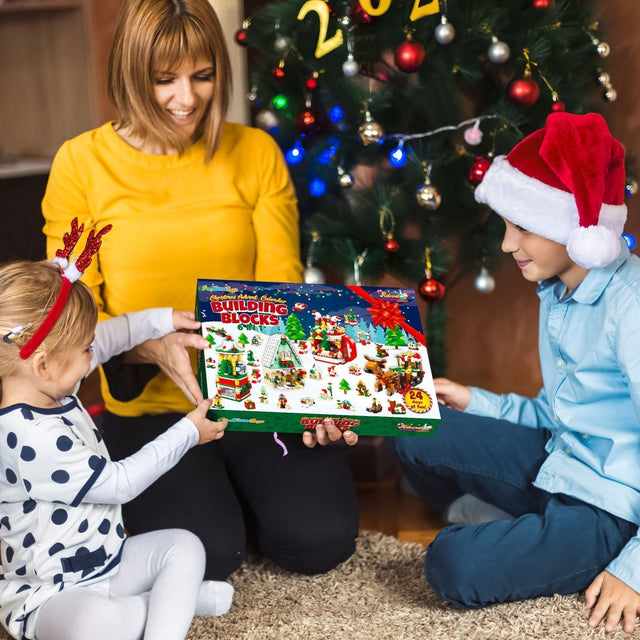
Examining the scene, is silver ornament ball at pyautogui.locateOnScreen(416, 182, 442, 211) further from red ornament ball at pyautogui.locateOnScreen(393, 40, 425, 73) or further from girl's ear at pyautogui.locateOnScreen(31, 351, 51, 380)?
girl's ear at pyautogui.locateOnScreen(31, 351, 51, 380)

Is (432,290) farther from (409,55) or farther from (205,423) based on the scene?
Answer: (205,423)

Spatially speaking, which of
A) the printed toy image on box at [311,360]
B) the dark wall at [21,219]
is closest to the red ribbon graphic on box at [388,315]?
the printed toy image on box at [311,360]

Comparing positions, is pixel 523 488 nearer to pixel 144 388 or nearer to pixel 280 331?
pixel 280 331

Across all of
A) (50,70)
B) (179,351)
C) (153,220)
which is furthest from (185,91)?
(50,70)

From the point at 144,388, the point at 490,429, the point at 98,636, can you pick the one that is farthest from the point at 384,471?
the point at 98,636

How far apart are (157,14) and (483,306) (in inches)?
51.7

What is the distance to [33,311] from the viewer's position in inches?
49.8

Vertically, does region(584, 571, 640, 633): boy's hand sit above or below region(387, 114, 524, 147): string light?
below

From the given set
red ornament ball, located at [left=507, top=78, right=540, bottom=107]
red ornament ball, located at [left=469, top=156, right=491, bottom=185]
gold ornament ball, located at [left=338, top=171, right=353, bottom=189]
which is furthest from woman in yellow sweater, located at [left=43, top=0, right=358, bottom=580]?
red ornament ball, located at [left=507, top=78, right=540, bottom=107]

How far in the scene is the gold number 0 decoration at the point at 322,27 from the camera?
177 cm

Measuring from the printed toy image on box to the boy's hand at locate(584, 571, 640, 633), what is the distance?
14.9 inches

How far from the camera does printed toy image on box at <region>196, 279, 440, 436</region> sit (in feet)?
4.48

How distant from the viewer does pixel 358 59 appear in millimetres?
1841

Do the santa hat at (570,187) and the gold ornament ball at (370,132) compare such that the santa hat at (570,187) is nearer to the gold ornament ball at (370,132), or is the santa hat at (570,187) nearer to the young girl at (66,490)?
the gold ornament ball at (370,132)
